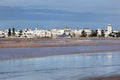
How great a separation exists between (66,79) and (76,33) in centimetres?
17602

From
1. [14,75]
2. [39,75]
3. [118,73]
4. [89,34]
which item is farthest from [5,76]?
[89,34]

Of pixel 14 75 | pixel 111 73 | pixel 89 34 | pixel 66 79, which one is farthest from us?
pixel 89 34

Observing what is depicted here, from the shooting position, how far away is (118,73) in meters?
15.3

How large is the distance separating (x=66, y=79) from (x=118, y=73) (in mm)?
3030

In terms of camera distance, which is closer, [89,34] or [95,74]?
[95,74]

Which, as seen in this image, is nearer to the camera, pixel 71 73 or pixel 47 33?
pixel 71 73

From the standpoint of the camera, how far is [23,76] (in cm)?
1405

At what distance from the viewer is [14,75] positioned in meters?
14.4

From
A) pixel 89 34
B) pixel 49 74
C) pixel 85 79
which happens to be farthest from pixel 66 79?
pixel 89 34

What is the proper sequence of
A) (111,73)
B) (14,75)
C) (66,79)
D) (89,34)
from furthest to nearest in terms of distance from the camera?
(89,34) < (111,73) < (14,75) < (66,79)

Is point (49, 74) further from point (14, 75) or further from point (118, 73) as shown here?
point (118, 73)

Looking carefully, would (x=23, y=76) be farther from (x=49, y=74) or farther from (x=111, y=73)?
(x=111, y=73)

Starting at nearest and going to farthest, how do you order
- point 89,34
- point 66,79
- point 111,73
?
point 66,79, point 111,73, point 89,34

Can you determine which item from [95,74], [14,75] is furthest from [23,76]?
[95,74]
